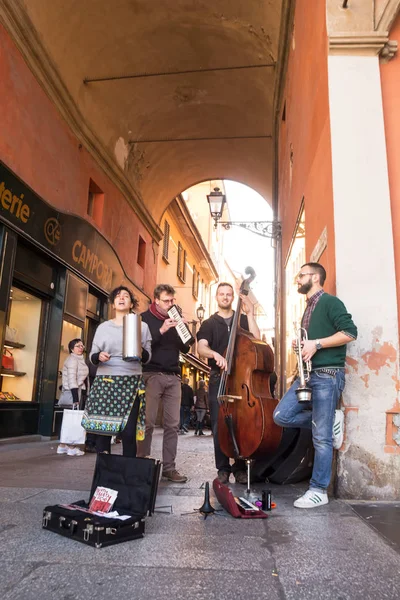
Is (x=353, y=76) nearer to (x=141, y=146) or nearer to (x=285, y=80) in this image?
(x=285, y=80)

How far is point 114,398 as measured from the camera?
3559 millimetres

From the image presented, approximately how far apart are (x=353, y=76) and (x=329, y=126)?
52cm

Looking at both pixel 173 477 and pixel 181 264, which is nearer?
pixel 173 477

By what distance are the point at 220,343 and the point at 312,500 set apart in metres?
1.75

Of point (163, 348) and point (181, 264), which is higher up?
point (181, 264)

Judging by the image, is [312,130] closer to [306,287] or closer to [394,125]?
[394,125]

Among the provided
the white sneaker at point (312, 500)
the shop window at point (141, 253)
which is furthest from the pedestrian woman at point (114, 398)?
the shop window at point (141, 253)

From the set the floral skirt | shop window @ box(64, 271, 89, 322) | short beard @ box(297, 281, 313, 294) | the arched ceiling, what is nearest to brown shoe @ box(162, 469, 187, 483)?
the floral skirt

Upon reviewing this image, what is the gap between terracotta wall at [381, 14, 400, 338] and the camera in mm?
4301

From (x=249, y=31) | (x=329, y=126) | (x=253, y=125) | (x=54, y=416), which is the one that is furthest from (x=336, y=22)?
(x=253, y=125)

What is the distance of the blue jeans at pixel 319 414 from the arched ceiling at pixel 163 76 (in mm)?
7363

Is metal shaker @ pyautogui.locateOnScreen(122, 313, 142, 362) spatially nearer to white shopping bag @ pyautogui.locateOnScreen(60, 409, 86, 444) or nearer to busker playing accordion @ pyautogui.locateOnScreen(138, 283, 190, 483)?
busker playing accordion @ pyautogui.locateOnScreen(138, 283, 190, 483)

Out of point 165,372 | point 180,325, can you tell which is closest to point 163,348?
point 165,372

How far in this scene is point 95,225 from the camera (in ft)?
37.8
